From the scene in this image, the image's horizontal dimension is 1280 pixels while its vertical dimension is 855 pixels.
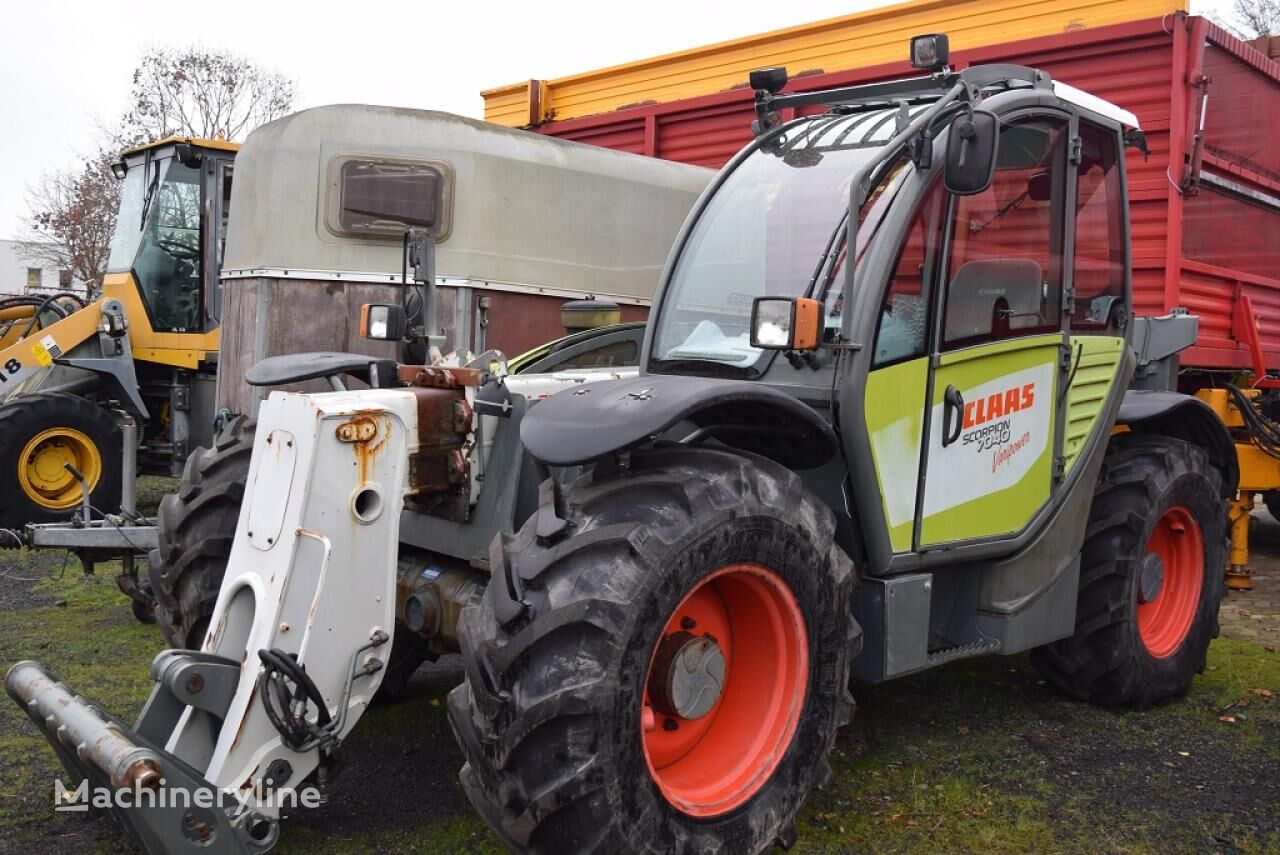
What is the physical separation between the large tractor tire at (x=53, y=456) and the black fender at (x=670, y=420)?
6.65m

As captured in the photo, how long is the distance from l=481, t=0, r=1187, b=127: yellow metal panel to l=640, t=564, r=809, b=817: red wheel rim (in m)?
4.75

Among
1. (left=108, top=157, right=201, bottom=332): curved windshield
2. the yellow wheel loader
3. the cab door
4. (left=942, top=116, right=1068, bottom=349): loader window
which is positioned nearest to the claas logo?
the cab door

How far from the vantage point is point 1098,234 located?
4.40 m

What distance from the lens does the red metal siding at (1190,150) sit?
608cm

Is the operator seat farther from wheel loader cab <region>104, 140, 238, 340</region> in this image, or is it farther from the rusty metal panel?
wheel loader cab <region>104, 140, 238, 340</region>

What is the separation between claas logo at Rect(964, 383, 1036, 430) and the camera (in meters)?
3.85

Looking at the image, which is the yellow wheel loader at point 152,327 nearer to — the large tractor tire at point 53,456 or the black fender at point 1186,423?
the large tractor tire at point 53,456

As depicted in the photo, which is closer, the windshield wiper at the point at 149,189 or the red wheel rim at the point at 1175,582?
the red wheel rim at the point at 1175,582

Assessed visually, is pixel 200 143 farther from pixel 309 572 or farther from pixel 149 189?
pixel 309 572

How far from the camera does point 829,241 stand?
366cm

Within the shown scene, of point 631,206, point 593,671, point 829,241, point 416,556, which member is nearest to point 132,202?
point 631,206

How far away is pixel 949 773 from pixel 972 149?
2138 millimetres

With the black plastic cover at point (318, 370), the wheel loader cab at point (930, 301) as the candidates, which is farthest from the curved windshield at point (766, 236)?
the black plastic cover at point (318, 370)

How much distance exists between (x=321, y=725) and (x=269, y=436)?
858 mm
